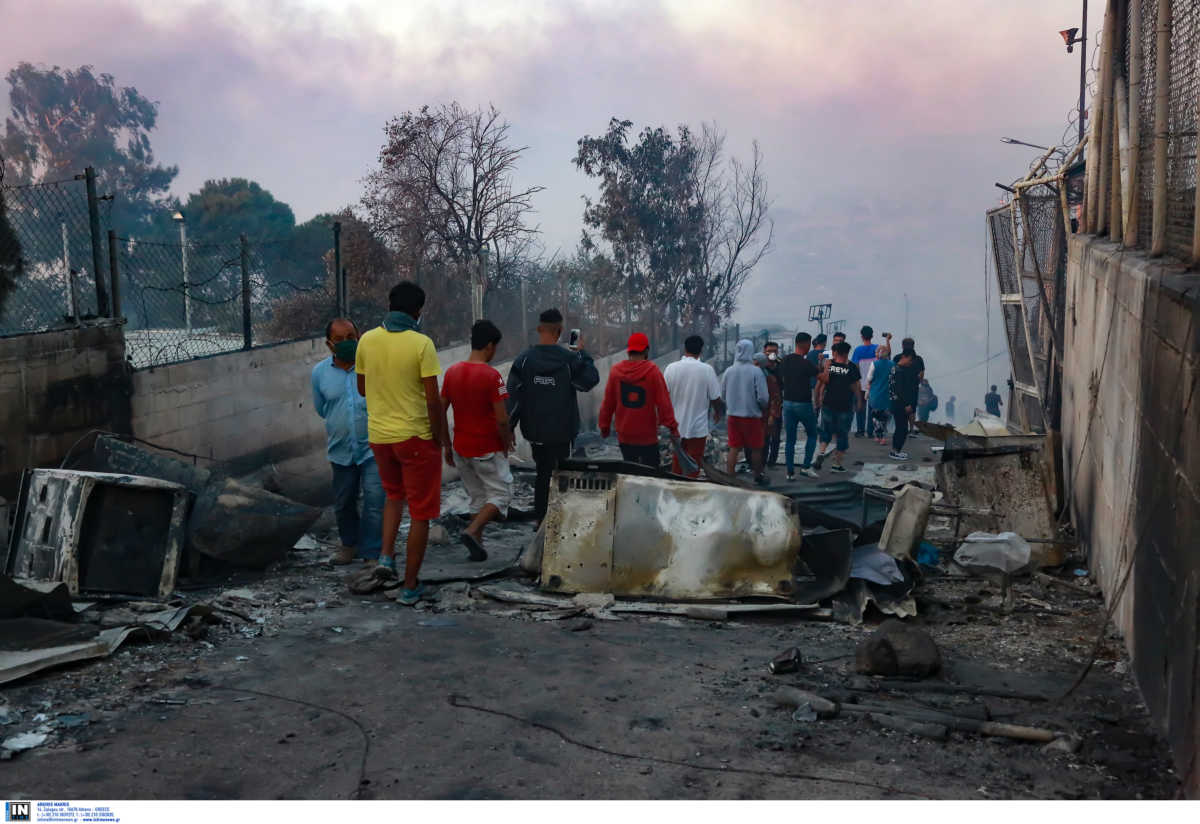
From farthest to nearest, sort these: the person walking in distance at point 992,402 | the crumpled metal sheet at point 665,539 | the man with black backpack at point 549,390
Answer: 1. the person walking in distance at point 992,402
2. the man with black backpack at point 549,390
3. the crumpled metal sheet at point 665,539

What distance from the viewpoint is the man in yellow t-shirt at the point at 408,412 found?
601 cm

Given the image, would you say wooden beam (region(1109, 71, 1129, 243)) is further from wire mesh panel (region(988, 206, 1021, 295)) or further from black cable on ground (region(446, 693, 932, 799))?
black cable on ground (region(446, 693, 932, 799))

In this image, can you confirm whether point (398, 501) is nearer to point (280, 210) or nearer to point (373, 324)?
point (373, 324)


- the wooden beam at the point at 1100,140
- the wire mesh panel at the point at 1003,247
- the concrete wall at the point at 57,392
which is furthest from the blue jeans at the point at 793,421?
the concrete wall at the point at 57,392

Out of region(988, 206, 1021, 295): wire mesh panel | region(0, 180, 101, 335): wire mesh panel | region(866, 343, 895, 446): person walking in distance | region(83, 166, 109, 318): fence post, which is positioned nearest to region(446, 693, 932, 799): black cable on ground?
region(0, 180, 101, 335): wire mesh panel

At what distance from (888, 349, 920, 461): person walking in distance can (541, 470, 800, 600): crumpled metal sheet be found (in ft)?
26.4

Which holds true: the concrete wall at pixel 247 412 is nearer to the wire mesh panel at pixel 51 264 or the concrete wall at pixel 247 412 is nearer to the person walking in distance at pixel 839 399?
the wire mesh panel at pixel 51 264

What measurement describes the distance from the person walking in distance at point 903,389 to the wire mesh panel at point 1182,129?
25.2ft

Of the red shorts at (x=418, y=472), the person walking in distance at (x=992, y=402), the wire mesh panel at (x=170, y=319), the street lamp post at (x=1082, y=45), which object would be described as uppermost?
the street lamp post at (x=1082, y=45)

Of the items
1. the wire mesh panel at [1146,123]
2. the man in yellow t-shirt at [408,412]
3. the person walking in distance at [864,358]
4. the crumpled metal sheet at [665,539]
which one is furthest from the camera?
the person walking in distance at [864,358]

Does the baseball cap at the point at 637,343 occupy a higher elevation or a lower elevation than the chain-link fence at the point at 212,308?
lower

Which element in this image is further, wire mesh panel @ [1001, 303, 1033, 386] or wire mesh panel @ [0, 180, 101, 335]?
wire mesh panel @ [1001, 303, 1033, 386]

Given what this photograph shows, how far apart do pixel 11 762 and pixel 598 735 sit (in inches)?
76.1

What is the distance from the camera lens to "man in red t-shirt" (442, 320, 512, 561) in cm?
685
